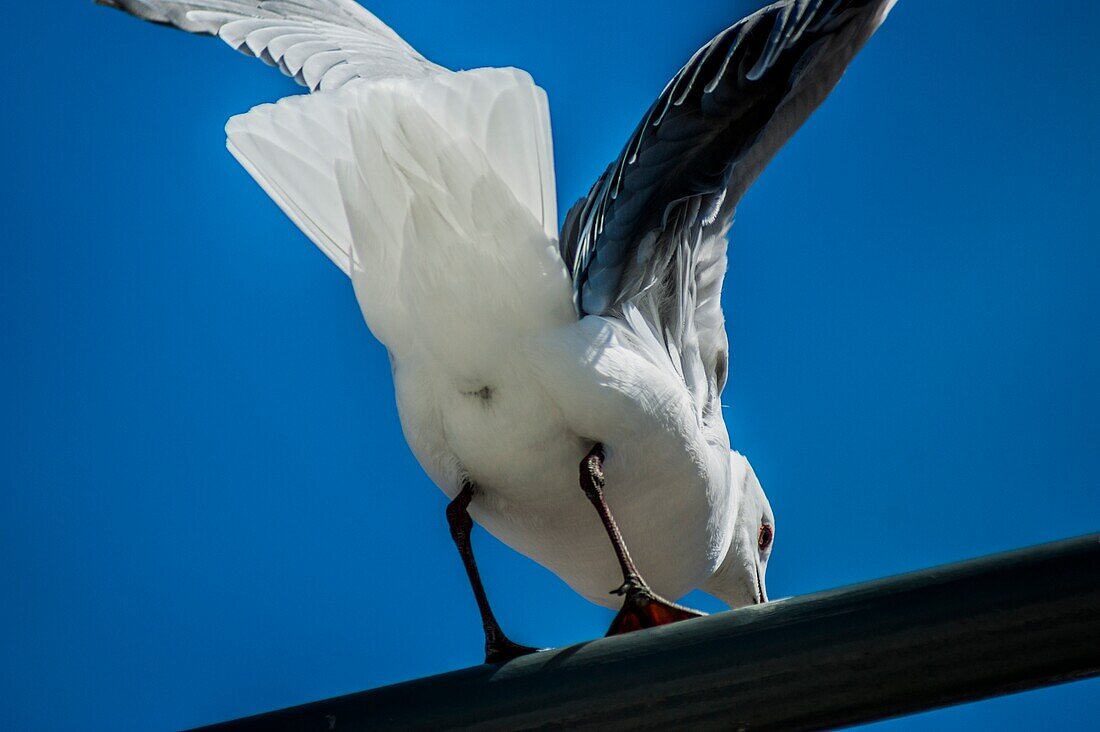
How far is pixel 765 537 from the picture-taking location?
2791 mm

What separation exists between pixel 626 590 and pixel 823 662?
2.44 feet

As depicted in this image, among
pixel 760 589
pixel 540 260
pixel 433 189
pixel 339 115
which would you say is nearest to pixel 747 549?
pixel 760 589

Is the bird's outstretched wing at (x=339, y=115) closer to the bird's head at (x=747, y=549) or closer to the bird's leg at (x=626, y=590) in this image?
the bird's leg at (x=626, y=590)

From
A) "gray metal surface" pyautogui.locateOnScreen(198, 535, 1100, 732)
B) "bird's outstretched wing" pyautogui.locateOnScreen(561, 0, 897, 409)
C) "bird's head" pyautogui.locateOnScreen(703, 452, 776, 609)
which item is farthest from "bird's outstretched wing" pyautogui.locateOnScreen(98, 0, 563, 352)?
"bird's head" pyautogui.locateOnScreen(703, 452, 776, 609)

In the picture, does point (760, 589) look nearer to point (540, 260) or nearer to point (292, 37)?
point (540, 260)

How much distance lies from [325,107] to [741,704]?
109 cm

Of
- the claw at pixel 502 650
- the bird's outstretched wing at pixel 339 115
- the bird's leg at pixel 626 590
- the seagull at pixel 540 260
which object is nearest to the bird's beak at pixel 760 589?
the seagull at pixel 540 260

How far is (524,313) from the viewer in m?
1.96

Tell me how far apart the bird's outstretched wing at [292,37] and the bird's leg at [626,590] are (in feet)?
2.54

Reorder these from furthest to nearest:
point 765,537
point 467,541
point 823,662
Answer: point 765,537
point 467,541
point 823,662

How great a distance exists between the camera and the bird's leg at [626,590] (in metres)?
2.00

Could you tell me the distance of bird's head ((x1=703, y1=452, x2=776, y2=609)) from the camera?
104 inches

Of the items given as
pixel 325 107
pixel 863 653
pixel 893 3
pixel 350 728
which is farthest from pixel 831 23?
pixel 350 728

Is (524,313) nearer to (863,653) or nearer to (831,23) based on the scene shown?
(831,23)
